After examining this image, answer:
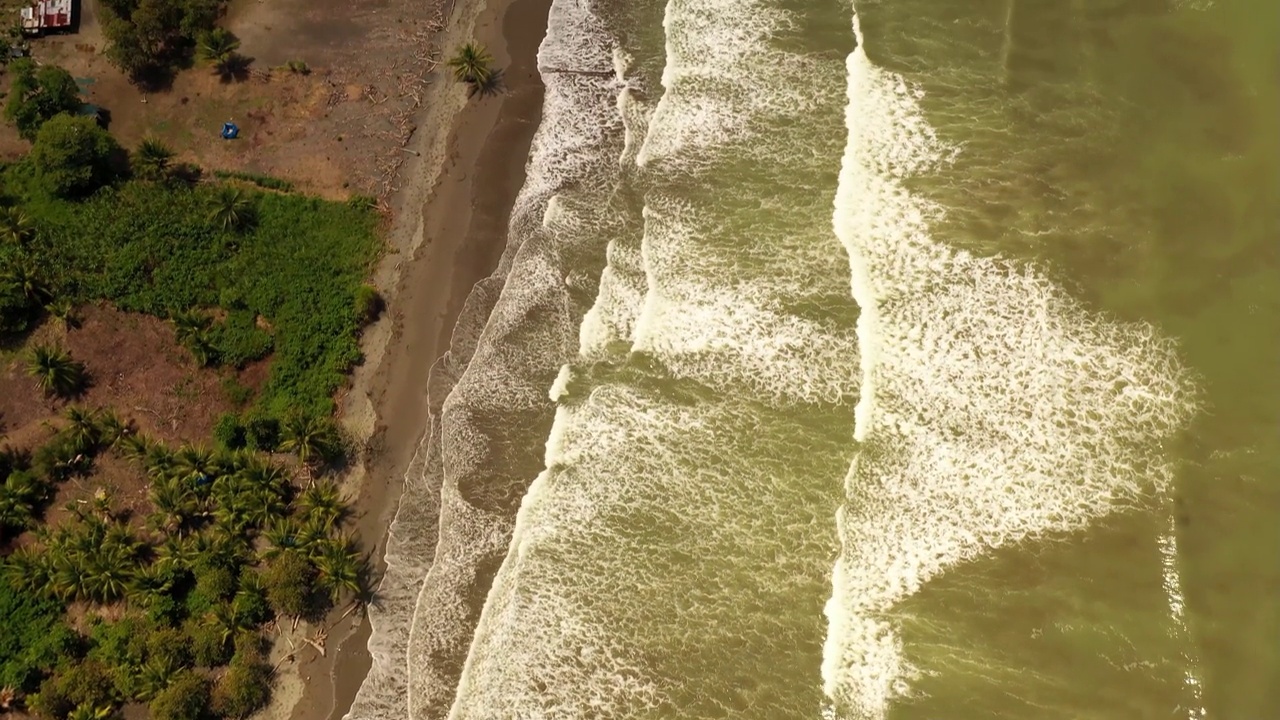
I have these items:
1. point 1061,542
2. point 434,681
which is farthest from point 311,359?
point 1061,542

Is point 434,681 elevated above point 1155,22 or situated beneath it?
situated beneath

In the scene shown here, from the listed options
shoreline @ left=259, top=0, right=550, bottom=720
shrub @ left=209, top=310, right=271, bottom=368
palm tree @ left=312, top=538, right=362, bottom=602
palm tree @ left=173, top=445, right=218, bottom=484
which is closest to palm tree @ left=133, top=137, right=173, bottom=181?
shrub @ left=209, top=310, right=271, bottom=368

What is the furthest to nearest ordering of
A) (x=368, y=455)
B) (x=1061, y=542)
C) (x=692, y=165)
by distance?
(x=692, y=165)
(x=368, y=455)
(x=1061, y=542)

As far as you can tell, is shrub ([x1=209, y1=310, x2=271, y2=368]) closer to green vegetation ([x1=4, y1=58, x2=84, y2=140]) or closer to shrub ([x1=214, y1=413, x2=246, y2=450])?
shrub ([x1=214, y1=413, x2=246, y2=450])

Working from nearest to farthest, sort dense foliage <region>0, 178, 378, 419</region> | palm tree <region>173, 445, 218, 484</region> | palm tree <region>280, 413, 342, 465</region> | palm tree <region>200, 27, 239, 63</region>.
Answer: palm tree <region>173, 445, 218, 484</region> → palm tree <region>280, 413, 342, 465</region> → dense foliage <region>0, 178, 378, 419</region> → palm tree <region>200, 27, 239, 63</region>

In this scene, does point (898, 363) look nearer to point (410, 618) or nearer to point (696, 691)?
point (696, 691)

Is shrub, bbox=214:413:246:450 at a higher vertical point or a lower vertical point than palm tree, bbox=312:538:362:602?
higher
